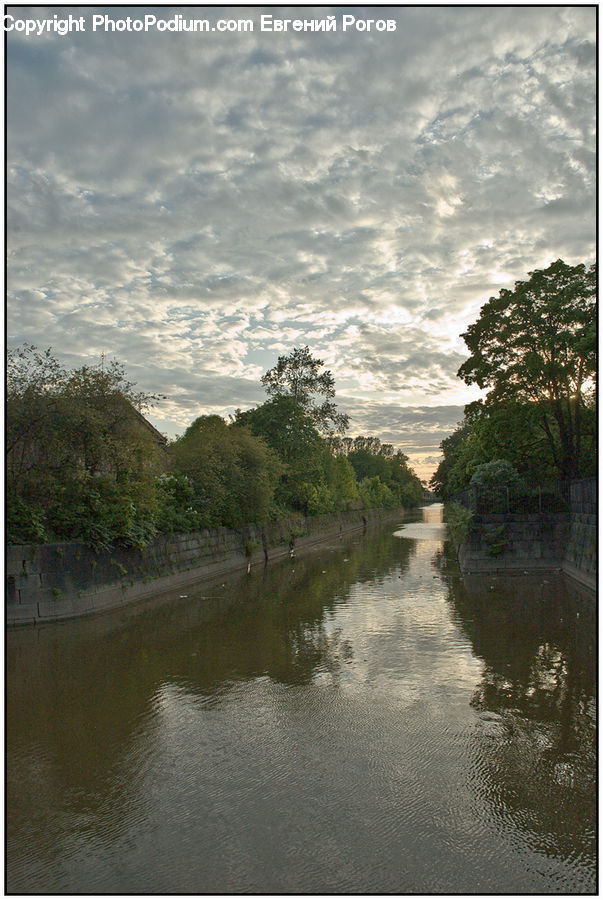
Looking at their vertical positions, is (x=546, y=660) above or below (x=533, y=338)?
below

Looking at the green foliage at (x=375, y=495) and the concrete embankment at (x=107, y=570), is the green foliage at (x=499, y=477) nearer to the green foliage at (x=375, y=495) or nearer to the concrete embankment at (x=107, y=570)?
the concrete embankment at (x=107, y=570)

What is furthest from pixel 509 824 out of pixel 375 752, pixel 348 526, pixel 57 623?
pixel 348 526

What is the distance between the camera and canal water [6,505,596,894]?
411 centimetres

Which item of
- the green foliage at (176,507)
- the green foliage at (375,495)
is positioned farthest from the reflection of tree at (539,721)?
the green foliage at (375,495)

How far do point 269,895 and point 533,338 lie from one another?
2282cm

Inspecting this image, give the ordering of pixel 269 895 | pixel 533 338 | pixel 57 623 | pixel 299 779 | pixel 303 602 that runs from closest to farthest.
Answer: pixel 269 895 → pixel 299 779 → pixel 57 623 → pixel 303 602 → pixel 533 338

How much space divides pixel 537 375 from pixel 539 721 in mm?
18440

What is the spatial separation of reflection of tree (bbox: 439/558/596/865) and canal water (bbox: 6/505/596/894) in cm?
3

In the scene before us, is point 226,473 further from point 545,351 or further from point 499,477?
point 545,351

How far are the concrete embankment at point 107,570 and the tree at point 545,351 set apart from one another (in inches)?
500

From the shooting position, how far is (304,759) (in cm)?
591

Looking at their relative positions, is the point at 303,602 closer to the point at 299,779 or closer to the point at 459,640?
the point at 459,640

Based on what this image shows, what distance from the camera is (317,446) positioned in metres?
41.2

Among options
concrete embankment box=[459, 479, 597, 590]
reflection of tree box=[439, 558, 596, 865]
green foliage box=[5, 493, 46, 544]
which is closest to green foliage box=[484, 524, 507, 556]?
concrete embankment box=[459, 479, 597, 590]
